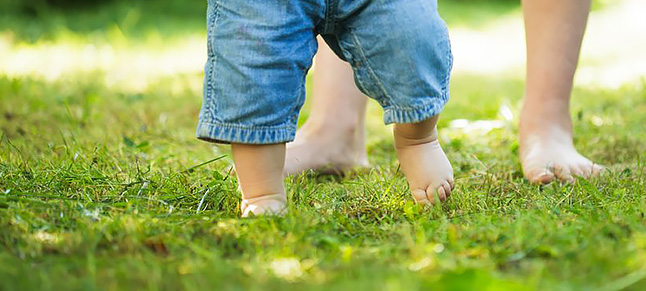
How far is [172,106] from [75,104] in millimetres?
357

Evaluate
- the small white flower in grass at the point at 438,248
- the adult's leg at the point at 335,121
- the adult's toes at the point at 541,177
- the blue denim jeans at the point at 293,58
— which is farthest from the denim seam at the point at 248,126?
the adult's toes at the point at 541,177

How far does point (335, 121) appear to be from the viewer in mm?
2002

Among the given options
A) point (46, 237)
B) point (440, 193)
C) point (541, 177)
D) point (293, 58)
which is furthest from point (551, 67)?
point (46, 237)

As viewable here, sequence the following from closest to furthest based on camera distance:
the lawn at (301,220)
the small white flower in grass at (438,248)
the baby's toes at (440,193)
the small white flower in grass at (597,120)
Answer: the lawn at (301,220) → the small white flower in grass at (438,248) → the baby's toes at (440,193) → the small white flower in grass at (597,120)

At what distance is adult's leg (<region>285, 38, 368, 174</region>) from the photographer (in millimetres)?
1942

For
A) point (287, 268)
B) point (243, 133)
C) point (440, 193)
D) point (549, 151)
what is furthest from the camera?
point (549, 151)

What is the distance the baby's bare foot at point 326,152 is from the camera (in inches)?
74.4

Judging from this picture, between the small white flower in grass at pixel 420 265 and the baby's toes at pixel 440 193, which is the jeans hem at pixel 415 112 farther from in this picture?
the small white flower in grass at pixel 420 265

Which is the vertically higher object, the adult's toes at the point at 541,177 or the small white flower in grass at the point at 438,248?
the small white flower in grass at the point at 438,248

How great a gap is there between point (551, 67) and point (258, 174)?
39.9 inches

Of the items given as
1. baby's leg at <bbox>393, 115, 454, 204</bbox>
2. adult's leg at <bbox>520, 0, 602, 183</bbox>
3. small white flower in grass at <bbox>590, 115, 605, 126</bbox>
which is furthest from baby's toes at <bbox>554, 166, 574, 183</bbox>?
small white flower in grass at <bbox>590, 115, 605, 126</bbox>

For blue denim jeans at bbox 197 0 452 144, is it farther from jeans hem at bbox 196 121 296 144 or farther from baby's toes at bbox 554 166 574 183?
baby's toes at bbox 554 166 574 183

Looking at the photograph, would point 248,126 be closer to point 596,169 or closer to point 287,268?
point 287,268

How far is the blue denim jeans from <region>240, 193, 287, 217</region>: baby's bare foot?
11 cm
